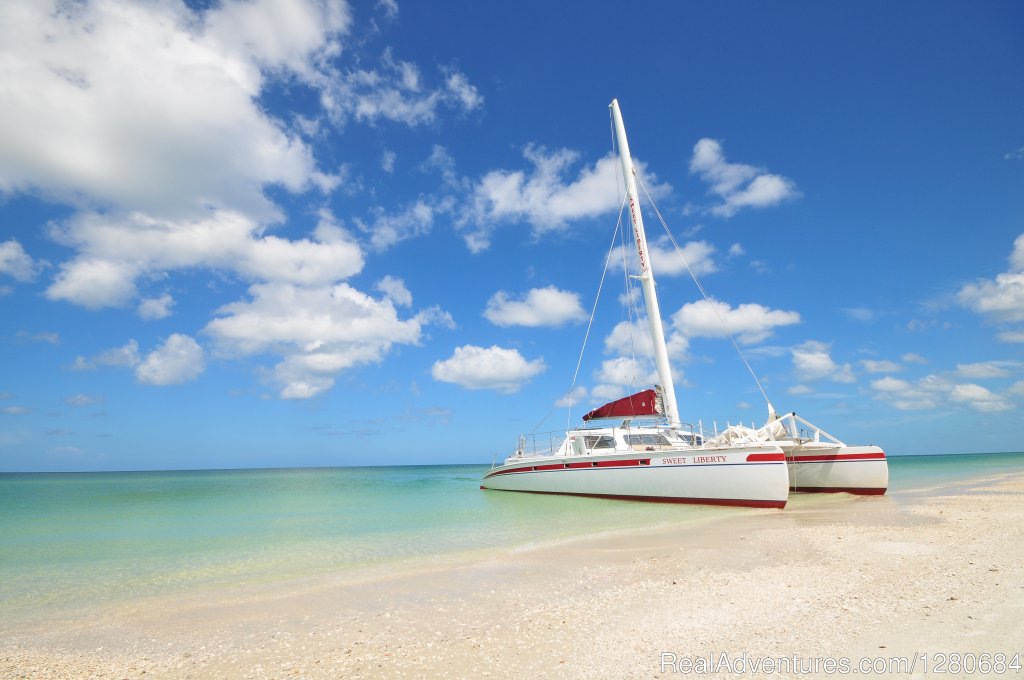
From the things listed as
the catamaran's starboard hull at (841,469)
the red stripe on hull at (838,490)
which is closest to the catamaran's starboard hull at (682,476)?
the catamaran's starboard hull at (841,469)

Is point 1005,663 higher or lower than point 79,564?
higher

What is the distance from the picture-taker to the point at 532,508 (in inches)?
818

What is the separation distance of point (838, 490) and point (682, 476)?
811 centimetres

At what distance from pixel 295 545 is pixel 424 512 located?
8.13m

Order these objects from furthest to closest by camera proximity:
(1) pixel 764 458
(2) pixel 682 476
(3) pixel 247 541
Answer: (2) pixel 682 476, (1) pixel 764 458, (3) pixel 247 541

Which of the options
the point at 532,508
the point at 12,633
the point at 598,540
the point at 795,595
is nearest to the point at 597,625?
the point at 795,595

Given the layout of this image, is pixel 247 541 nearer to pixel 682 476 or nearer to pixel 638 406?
pixel 682 476

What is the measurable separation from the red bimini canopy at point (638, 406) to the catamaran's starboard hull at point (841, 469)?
18.1 feet

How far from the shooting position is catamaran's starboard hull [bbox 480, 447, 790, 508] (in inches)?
687

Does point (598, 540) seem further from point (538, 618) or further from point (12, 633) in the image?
point (12, 633)

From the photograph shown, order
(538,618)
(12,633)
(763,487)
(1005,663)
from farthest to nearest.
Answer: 1. (763,487)
2. (12,633)
3. (538,618)
4. (1005,663)

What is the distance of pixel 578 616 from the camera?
6523 millimetres

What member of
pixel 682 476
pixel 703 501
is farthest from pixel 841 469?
pixel 682 476

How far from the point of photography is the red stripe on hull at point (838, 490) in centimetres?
2089
